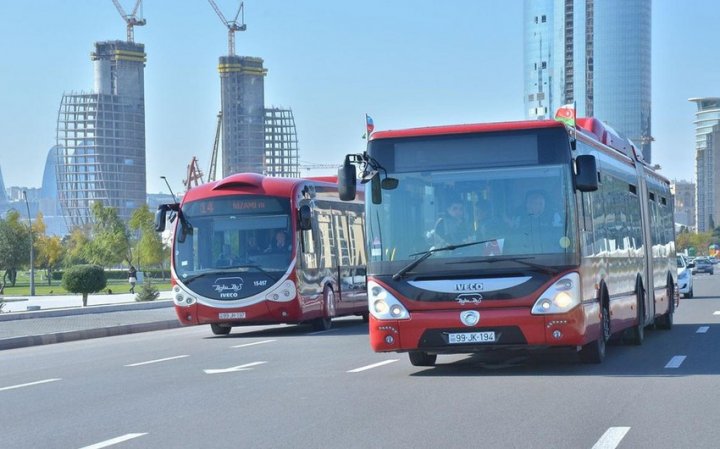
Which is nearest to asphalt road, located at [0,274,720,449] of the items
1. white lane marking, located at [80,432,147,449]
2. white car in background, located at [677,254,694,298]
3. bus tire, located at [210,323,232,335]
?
white lane marking, located at [80,432,147,449]

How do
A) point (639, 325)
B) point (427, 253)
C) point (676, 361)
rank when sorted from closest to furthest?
point (427, 253)
point (676, 361)
point (639, 325)

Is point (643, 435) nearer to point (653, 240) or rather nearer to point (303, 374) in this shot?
point (303, 374)

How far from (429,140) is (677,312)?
1969 centimetres

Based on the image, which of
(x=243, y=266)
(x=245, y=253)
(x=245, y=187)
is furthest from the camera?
(x=245, y=187)

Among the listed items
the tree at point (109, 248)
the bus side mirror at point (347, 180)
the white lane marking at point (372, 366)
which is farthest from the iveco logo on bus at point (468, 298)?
the tree at point (109, 248)

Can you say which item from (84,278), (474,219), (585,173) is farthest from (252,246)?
(84,278)

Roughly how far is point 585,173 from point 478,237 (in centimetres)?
135

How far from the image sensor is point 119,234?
507ft

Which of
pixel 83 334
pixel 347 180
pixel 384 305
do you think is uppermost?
pixel 347 180

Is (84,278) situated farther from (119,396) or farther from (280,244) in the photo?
(119,396)

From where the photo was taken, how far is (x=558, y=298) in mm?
14297

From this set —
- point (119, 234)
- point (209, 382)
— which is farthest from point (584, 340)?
point (119, 234)

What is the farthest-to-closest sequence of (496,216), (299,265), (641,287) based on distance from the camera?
1. (299,265)
2. (641,287)
3. (496,216)

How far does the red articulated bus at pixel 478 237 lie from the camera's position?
564 inches
